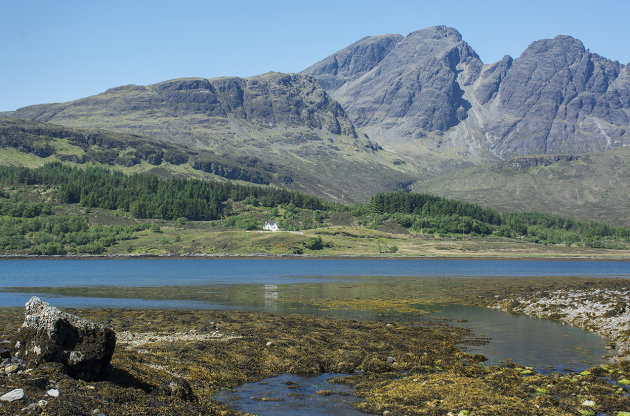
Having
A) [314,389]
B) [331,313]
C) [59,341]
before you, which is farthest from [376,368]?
[331,313]

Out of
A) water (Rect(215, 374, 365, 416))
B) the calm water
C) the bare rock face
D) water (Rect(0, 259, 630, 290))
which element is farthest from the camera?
water (Rect(0, 259, 630, 290))

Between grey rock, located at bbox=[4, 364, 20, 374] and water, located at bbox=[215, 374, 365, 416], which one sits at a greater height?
grey rock, located at bbox=[4, 364, 20, 374]

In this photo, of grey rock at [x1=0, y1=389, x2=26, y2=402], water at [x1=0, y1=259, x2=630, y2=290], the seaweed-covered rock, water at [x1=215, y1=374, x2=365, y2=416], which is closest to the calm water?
water at [x1=215, y1=374, x2=365, y2=416]

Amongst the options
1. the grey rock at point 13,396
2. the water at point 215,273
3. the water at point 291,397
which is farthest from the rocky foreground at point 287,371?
the water at point 215,273

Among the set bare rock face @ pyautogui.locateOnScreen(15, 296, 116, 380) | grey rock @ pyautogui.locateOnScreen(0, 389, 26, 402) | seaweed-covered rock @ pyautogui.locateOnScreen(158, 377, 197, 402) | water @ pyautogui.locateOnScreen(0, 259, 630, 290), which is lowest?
water @ pyautogui.locateOnScreen(0, 259, 630, 290)

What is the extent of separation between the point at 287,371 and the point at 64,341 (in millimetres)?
11524

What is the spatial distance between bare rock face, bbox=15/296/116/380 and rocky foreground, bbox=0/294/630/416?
0.27 ft

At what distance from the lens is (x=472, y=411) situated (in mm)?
20656

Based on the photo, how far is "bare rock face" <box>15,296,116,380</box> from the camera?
1903 cm

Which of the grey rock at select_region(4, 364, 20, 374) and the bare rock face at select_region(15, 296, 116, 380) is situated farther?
the bare rock face at select_region(15, 296, 116, 380)

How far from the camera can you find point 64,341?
1927 centimetres

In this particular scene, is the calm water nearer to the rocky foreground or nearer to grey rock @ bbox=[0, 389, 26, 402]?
the rocky foreground

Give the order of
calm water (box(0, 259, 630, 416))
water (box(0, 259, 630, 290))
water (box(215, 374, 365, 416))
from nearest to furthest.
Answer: water (box(215, 374, 365, 416)) < calm water (box(0, 259, 630, 416)) < water (box(0, 259, 630, 290))

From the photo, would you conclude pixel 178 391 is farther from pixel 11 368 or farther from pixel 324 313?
pixel 324 313
